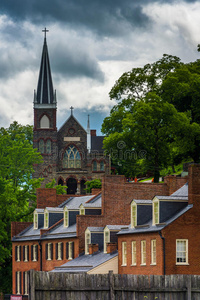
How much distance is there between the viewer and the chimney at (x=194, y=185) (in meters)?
44.7

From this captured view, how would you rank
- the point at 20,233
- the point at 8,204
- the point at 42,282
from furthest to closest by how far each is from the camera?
1. the point at 8,204
2. the point at 20,233
3. the point at 42,282

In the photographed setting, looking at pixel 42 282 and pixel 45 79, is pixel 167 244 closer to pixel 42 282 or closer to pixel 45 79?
pixel 42 282

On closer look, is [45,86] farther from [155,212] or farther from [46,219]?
[155,212]

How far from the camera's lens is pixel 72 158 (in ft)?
489

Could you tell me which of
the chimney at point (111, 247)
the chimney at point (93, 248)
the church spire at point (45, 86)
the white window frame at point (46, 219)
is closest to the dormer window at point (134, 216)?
the chimney at point (111, 247)

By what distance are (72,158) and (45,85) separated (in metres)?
16.5

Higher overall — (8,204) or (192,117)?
(192,117)

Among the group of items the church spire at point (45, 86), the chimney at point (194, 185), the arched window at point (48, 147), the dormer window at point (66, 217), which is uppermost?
the church spire at point (45, 86)

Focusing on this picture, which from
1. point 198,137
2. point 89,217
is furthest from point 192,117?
point 89,217

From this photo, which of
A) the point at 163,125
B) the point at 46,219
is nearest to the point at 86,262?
the point at 46,219

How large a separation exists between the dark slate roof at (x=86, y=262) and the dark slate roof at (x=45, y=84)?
322ft

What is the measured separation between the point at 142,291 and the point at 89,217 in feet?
107

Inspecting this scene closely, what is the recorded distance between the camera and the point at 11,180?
84938 mm

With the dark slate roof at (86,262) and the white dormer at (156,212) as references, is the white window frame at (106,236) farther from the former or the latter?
the white dormer at (156,212)
